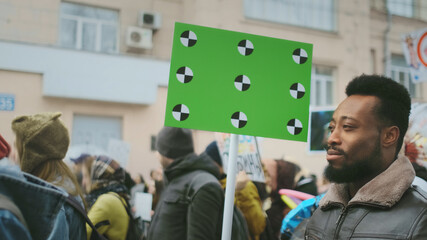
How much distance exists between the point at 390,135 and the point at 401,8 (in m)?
11.2

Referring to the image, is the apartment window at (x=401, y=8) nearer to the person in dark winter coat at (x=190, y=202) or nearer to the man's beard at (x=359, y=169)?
the person in dark winter coat at (x=190, y=202)

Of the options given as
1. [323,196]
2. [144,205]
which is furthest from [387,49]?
[323,196]

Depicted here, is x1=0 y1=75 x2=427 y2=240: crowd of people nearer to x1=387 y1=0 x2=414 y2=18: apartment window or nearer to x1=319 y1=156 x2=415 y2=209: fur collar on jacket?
x1=319 y1=156 x2=415 y2=209: fur collar on jacket

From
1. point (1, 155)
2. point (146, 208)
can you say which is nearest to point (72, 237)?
point (1, 155)

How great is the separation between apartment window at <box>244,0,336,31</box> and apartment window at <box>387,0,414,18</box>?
5.13 ft

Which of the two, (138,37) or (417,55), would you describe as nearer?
(417,55)

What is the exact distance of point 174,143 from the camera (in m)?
3.02

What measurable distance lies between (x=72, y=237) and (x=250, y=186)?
1.92 m

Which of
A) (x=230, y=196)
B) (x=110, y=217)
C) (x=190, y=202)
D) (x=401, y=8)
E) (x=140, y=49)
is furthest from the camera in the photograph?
(x=401, y=8)

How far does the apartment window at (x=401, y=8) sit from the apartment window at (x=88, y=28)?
676 centimetres

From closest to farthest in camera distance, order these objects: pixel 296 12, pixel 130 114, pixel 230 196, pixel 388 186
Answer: pixel 388 186
pixel 230 196
pixel 130 114
pixel 296 12

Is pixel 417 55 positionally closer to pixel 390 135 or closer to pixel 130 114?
pixel 390 135

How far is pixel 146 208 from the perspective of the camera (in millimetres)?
3508

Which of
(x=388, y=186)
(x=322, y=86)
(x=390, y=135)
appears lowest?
(x=388, y=186)
